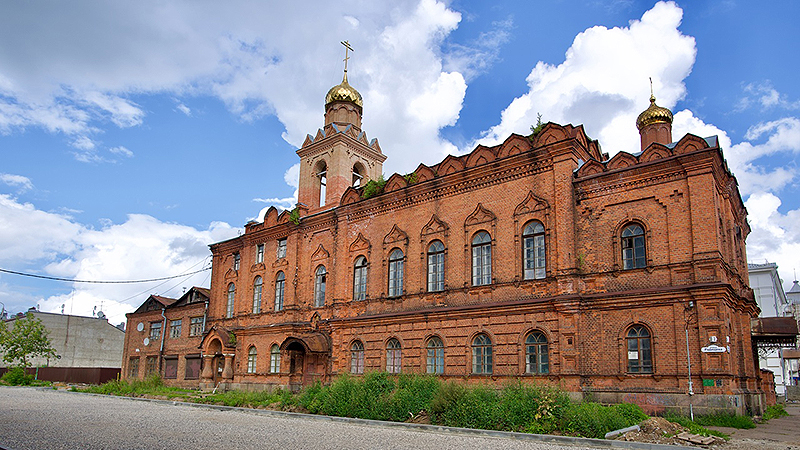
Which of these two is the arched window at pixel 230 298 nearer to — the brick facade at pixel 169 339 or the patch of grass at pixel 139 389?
the brick facade at pixel 169 339

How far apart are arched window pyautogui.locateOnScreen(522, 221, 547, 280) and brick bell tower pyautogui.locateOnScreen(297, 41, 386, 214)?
13.2 metres

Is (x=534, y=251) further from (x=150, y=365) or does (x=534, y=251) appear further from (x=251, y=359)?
(x=150, y=365)

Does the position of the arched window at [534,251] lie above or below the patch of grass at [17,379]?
above

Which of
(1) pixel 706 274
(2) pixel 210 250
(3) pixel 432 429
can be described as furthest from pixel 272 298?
(1) pixel 706 274

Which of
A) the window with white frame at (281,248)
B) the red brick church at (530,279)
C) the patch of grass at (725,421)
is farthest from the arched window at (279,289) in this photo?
the patch of grass at (725,421)

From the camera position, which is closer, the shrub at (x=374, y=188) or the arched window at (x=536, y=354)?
the arched window at (x=536, y=354)

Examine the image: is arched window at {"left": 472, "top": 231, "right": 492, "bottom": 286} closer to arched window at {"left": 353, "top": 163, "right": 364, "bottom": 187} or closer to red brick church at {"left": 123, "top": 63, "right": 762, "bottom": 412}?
red brick church at {"left": 123, "top": 63, "right": 762, "bottom": 412}

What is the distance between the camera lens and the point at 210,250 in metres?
34.3

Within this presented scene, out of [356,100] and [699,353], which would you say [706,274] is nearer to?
[699,353]

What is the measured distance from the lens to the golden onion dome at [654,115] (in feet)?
78.9

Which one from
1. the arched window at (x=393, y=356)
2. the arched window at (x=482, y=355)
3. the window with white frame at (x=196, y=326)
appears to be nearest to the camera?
the arched window at (x=482, y=355)

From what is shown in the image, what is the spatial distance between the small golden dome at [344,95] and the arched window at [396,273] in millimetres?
11600

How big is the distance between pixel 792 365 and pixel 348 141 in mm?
48873

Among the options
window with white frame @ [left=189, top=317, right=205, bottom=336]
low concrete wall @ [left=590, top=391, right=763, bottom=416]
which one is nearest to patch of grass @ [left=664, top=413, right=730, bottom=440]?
low concrete wall @ [left=590, top=391, right=763, bottom=416]
